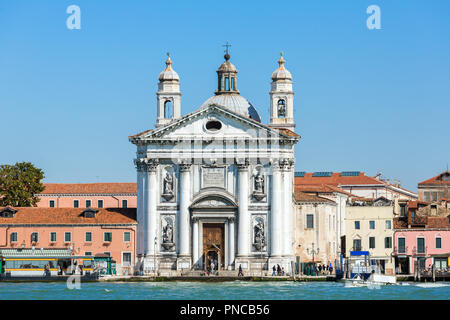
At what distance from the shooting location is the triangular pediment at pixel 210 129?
248 ft

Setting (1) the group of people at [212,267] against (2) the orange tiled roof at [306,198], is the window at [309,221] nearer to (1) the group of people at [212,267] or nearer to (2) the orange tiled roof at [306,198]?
(2) the orange tiled roof at [306,198]

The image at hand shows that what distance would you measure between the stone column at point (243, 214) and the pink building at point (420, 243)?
957cm

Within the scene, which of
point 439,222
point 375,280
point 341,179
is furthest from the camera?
point 341,179

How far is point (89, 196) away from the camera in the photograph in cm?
10275

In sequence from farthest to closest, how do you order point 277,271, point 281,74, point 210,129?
point 281,74, point 210,129, point 277,271

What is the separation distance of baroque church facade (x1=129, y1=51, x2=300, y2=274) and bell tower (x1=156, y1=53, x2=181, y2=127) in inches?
177

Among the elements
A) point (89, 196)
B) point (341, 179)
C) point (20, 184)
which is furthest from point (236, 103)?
point (341, 179)

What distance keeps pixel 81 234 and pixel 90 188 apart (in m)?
25.9

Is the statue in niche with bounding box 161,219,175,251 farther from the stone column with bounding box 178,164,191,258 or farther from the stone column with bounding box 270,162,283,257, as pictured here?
the stone column with bounding box 270,162,283,257

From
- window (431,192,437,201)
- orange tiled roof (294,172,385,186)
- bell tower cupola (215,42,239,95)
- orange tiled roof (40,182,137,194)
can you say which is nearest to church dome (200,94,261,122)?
bell tower cupola (215,42,239,95)

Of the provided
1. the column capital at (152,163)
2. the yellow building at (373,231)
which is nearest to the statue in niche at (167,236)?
the column capital at (152,163)

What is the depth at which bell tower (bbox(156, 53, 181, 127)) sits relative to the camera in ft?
264

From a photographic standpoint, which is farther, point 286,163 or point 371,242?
point 371,242

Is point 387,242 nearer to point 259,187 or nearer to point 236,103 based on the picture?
point 259,187
